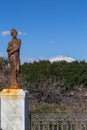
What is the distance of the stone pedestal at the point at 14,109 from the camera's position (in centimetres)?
1112

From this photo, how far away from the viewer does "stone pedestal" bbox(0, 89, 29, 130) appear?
11125 mm

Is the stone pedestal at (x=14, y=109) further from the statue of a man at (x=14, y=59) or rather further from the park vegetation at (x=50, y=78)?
the park vegetation at (x=50, y=78)

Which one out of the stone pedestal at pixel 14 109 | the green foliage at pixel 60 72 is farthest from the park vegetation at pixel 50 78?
the stone pedestal at pixel 14 109

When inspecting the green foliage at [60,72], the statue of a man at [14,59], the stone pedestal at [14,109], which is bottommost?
the stone pedestal at [14,109]

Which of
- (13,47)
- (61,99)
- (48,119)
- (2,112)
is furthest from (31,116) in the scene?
(61,99)

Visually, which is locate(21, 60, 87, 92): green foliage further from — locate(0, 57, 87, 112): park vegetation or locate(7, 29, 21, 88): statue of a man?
locate(7, 29, 21, 88): statue of a man

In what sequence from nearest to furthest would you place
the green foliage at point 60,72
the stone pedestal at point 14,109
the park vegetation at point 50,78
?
the stone pedestal at point 14,109 < the park vegetation at point 50,78 < the green foliage at point 60,72

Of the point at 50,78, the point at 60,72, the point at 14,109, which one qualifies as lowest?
the point at 14,109

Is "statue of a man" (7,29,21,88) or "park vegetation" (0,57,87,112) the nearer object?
"statue of a man" (7,29,21,88)

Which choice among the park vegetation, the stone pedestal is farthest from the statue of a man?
the park vegetation

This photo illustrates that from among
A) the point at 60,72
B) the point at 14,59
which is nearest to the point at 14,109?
the point at 14,59

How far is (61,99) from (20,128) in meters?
11.7

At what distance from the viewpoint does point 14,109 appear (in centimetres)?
1116

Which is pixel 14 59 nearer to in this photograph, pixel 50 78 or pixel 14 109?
pixel 14 109
